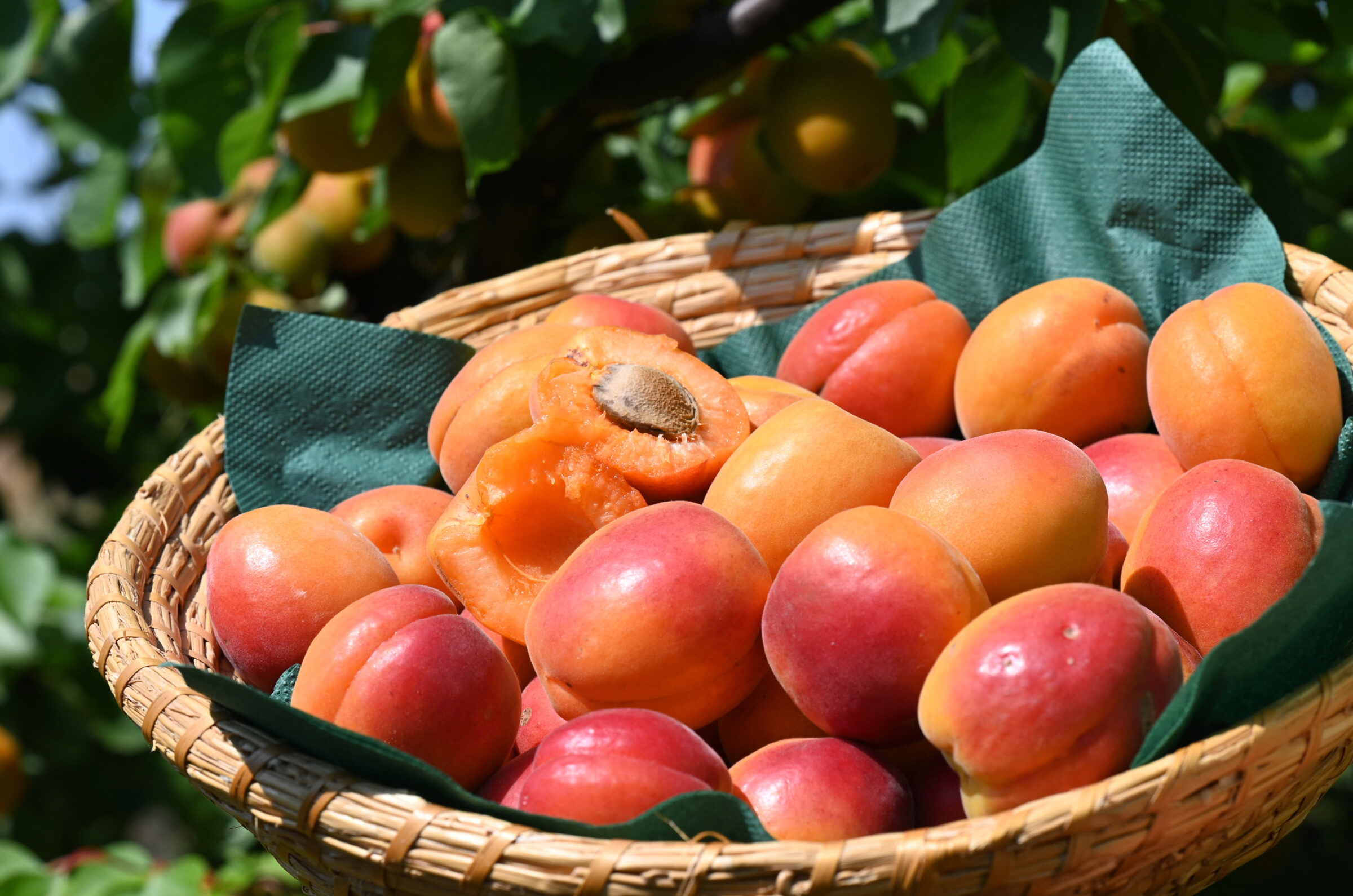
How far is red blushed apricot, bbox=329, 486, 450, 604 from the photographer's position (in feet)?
4.69

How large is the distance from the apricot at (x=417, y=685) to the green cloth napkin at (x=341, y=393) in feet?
2.06

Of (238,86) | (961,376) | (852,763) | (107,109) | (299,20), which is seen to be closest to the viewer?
(852,763)

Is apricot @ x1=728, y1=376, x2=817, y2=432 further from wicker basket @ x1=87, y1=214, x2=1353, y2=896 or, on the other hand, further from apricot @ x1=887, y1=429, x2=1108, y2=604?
wicker basket @ x1=87, y1=214, x2=1353, y2=896

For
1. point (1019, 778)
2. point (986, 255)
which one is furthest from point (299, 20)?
point (1019, 778)

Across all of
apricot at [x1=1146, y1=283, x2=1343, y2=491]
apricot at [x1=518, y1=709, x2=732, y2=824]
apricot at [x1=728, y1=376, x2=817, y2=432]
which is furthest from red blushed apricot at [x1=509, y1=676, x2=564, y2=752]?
apricot at [x1=1146, y1=283, x2=1343, y2=491]

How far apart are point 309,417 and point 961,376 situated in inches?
38.0

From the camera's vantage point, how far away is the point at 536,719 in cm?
120

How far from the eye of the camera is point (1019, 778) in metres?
0.89

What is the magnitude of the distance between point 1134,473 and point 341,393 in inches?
44.6

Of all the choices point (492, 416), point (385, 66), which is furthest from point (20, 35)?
point (492, 416)

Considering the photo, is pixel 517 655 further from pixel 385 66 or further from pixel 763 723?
pixel 385 66

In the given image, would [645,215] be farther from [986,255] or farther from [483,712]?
[483,712]

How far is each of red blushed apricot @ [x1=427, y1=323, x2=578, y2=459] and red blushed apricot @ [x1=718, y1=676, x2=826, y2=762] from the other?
55cm

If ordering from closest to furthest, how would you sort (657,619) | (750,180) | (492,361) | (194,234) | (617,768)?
(617,768) < (657,619) < (492,361) < (750,180) < (194,234)
